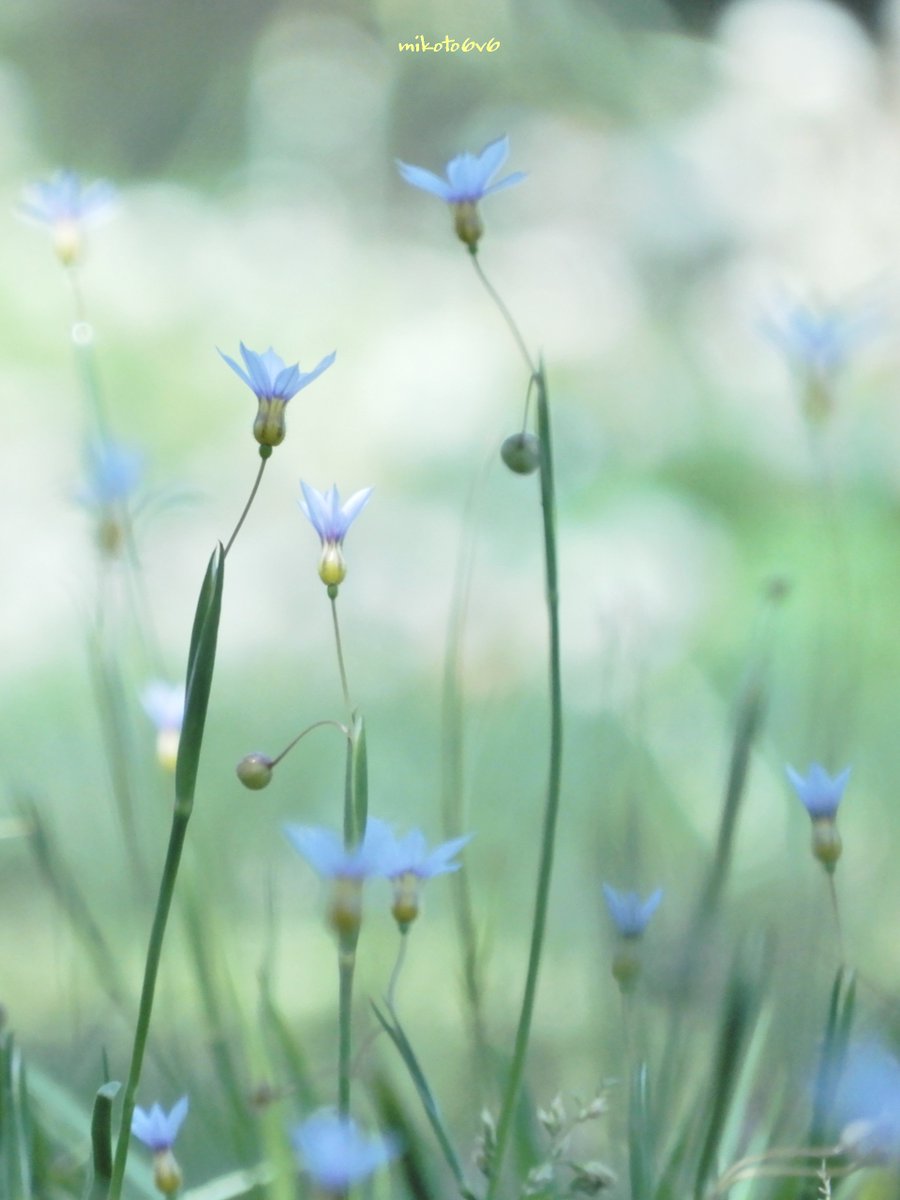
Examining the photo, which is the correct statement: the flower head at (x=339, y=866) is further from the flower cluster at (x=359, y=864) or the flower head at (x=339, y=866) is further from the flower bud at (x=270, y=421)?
the flower bud at (x=270, y=421)

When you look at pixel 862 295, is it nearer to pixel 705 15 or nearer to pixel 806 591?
pixel 806 591

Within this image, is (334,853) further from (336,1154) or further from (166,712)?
(166,712)

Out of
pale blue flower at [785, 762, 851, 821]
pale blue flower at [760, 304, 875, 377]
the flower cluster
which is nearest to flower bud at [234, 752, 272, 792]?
the flower cluster

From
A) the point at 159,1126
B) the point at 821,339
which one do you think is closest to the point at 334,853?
the point at 159,1126

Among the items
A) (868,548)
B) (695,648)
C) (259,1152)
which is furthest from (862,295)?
(259,1152)

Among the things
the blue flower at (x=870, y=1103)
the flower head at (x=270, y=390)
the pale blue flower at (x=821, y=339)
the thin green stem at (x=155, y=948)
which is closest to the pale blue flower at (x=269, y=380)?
the flower head at (x=270, y=390)

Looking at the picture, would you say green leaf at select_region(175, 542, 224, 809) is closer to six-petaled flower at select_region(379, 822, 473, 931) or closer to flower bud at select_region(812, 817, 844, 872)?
six-petaled flower at select_region(379, 822, 473, 931)
